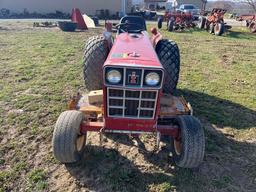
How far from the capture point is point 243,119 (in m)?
5.43

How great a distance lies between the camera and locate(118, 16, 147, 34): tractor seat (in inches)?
208

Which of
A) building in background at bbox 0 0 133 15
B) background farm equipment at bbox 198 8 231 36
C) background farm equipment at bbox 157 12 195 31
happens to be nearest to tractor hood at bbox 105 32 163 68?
background farm equipment at bbox 198 8 231 36

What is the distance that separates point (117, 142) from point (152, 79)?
1502 millimetres

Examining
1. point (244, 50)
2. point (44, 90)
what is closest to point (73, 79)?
point (44, 90)

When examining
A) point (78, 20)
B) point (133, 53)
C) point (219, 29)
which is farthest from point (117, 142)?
point (78, 20)

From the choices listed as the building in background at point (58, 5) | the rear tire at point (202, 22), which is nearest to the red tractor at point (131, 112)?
the rear tire at point (202, 22)

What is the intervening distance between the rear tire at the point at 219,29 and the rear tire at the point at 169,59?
1273 cm

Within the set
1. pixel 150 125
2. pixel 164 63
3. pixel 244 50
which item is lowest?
pixel 244 50

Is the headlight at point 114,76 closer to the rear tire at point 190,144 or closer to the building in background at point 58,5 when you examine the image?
the rear tire at point 190,144

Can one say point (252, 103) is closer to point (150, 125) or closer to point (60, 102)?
point (150, 125)

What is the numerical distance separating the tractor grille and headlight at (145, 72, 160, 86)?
117mm

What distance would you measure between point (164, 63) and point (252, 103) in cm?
250

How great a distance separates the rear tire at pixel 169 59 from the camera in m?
4.93

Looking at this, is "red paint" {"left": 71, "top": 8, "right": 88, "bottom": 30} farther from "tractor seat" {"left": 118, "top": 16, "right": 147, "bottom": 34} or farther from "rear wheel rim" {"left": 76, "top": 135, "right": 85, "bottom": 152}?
"rear wheel rim" {"left": 76, "top": 135, "right": 85, "bottom": 152}
